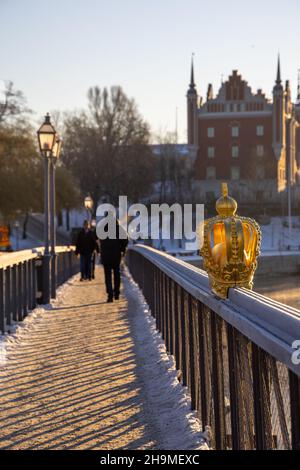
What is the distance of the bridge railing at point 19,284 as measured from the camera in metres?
11.1

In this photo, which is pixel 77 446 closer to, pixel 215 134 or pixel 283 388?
pixel 283 388

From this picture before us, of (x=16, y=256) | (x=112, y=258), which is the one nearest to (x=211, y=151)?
(x=112, y=258)

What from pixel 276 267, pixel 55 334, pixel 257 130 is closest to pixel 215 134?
pixel 257 130

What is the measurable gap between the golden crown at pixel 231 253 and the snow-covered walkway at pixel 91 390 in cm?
109

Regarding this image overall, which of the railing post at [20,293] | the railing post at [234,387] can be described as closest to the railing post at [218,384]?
the railing post at [234,387]

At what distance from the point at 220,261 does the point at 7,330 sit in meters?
6.78

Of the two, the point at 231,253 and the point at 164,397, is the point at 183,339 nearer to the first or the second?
the point at 164,397

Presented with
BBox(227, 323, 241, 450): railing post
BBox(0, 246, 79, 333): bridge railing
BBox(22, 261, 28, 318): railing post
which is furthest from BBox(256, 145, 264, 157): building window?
BBox(227, 323, 241, 450): railing post

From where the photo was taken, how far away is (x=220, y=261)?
16.9 feet

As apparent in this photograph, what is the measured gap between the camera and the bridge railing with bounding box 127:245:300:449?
3.21 metres

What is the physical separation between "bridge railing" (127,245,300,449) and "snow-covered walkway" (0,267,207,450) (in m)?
0.34

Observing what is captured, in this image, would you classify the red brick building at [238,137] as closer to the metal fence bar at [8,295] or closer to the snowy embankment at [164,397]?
the metal fence bar at [8,295]

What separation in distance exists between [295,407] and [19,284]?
10238mm

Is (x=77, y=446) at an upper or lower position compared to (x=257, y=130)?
lower
